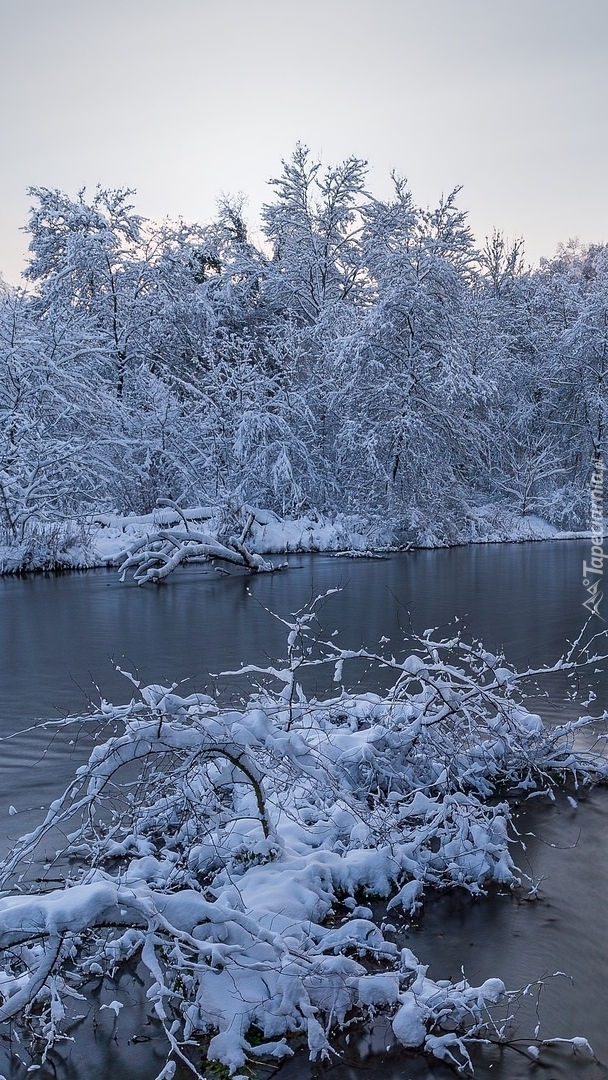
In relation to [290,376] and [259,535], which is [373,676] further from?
[290,376]

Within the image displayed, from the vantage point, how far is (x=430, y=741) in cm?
666

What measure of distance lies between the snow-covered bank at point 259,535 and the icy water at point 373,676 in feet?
3.95

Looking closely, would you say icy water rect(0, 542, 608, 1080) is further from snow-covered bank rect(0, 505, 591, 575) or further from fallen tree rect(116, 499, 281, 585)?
snow-covered bank rect(0, 505, 591, 575)

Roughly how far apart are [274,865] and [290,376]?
31.2 m

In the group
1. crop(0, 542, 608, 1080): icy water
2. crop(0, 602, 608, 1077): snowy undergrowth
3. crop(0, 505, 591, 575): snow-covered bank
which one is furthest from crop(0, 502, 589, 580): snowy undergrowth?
crop(0, 602, 608, 1077): snowy undergrowth

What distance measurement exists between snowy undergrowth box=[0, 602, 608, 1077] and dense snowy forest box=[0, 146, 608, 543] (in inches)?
741

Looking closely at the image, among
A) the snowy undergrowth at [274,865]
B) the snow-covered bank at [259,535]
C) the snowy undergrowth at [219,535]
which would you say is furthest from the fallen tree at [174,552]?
the snowy undergrowth at [274,865]

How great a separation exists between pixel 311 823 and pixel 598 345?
35.7 m

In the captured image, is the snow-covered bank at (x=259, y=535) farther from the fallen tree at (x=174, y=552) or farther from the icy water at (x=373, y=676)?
the icy water at (x=373, y=676)

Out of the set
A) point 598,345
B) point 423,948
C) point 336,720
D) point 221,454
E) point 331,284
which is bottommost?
point 423,948

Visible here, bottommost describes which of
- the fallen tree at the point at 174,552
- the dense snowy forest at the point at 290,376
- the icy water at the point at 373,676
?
the icy water at the point at 373,676

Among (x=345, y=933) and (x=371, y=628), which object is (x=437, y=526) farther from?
(x=345, y=933)

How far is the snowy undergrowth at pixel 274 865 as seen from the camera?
3904 mm

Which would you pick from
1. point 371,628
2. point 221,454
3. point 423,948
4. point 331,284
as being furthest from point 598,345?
point 423,948
